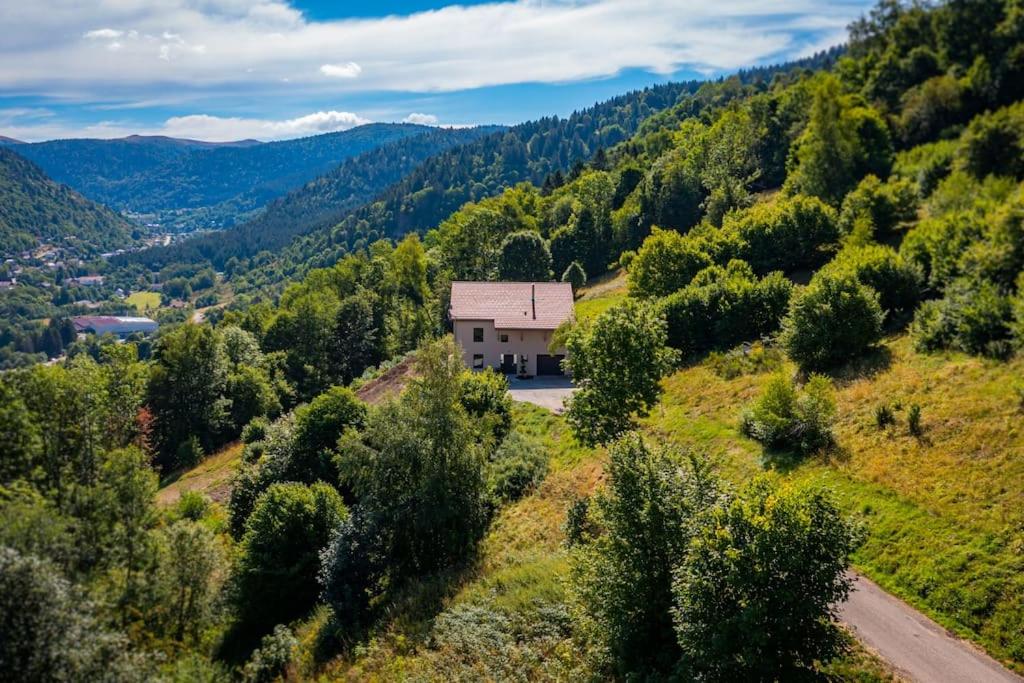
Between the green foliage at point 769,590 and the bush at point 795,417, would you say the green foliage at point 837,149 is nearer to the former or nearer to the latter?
the bush at point 795,417

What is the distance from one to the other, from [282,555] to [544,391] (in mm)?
26201

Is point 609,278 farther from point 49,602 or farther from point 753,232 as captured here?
point 49,602

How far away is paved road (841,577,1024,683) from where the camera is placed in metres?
15.3

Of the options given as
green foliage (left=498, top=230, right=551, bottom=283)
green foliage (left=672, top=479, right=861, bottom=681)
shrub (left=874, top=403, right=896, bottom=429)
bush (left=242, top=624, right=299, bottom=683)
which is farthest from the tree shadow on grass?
green foliage (left=498, top=230, right=551, bottom=283)

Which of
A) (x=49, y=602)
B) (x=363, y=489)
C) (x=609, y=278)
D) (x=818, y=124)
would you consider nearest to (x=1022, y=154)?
(x=818, y=124)

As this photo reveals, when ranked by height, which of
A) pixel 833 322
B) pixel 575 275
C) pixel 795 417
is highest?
pixel 833 322

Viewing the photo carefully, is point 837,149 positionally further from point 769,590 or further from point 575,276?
point 769,590

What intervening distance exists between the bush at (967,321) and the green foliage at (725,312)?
11317 mm

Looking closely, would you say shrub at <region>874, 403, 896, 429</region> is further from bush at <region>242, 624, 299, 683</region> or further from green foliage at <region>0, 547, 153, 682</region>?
green foliage at <region>0, 547, 153, 682</region>

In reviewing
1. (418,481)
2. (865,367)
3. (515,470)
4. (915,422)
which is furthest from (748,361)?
(418,481)

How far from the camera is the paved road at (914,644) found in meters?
15.3

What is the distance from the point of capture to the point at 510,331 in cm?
5441

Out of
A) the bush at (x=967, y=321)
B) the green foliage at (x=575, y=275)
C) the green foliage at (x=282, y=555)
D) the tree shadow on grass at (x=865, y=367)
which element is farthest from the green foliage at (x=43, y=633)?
the green foliage at (x=575, y=275)

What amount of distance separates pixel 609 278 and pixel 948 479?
6370cm
